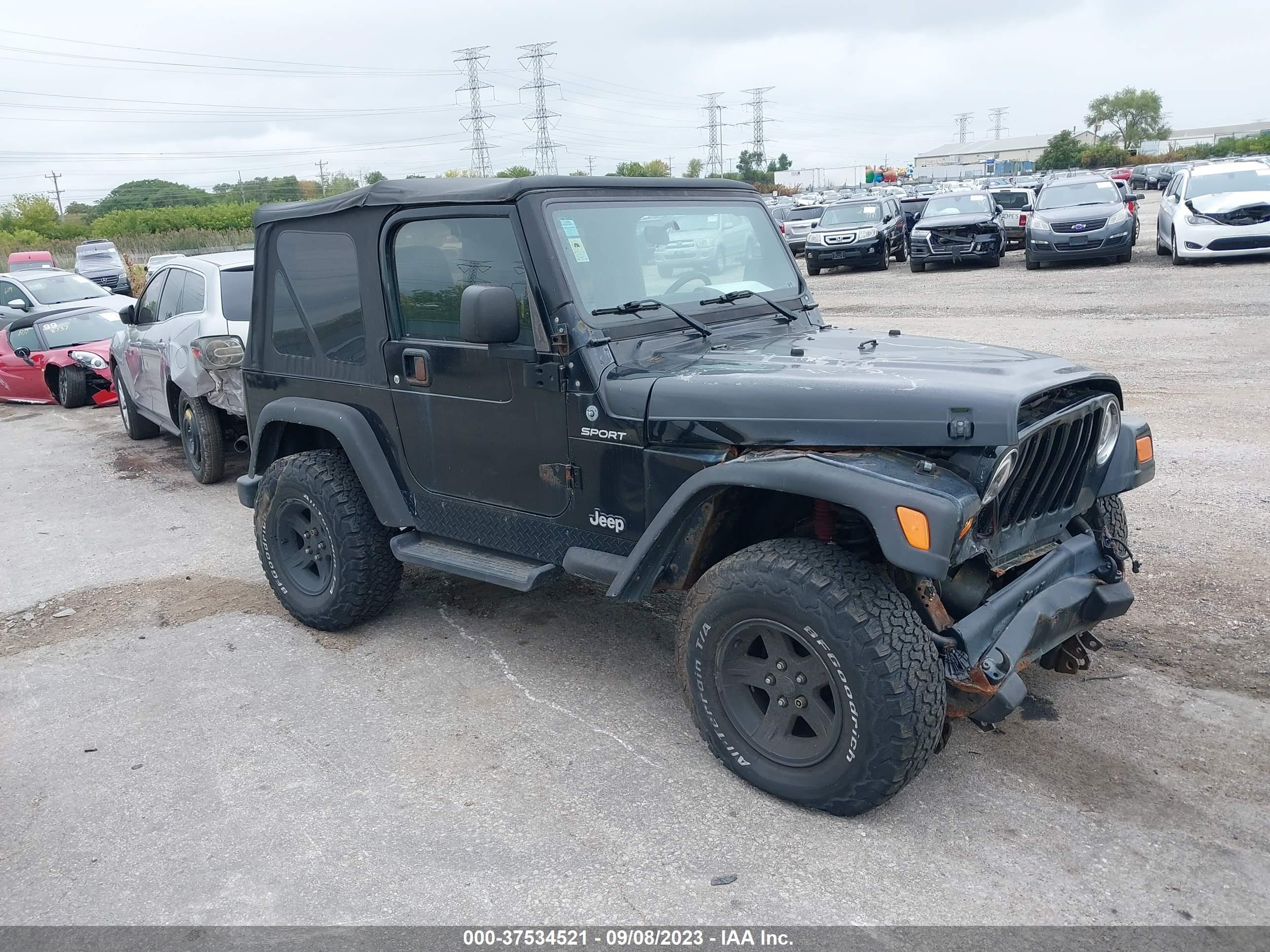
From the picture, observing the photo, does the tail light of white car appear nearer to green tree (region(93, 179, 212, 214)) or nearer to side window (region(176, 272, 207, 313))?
side window (region(176, 272, 207, 313))

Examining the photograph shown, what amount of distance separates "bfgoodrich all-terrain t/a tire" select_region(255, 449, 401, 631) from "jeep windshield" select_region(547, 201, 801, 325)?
160 cm

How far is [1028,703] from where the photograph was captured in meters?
3.94

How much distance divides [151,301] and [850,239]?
16.5 m

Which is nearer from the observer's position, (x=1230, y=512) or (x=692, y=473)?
(x=692, y=473)

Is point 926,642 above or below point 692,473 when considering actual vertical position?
below

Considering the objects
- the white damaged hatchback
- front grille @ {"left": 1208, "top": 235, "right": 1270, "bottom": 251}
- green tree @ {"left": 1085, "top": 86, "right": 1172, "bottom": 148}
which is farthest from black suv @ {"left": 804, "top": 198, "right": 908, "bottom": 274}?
green tree @ {"left": 1085, "top": 86, "right": 1172, "bottom": 148}

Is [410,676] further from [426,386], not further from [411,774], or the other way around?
[426,386]

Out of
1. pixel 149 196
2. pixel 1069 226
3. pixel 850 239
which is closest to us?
pixel 1069 226

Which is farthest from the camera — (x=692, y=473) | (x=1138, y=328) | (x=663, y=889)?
(x=1138, y=328)

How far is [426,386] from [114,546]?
11.9 ft

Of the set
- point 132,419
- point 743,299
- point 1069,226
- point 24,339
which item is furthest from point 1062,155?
point 743,299

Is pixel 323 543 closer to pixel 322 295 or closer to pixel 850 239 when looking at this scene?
pixel 322 295

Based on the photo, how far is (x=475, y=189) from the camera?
406 centimetres

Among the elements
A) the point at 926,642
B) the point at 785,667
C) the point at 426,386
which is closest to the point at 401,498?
the point at 426,386
